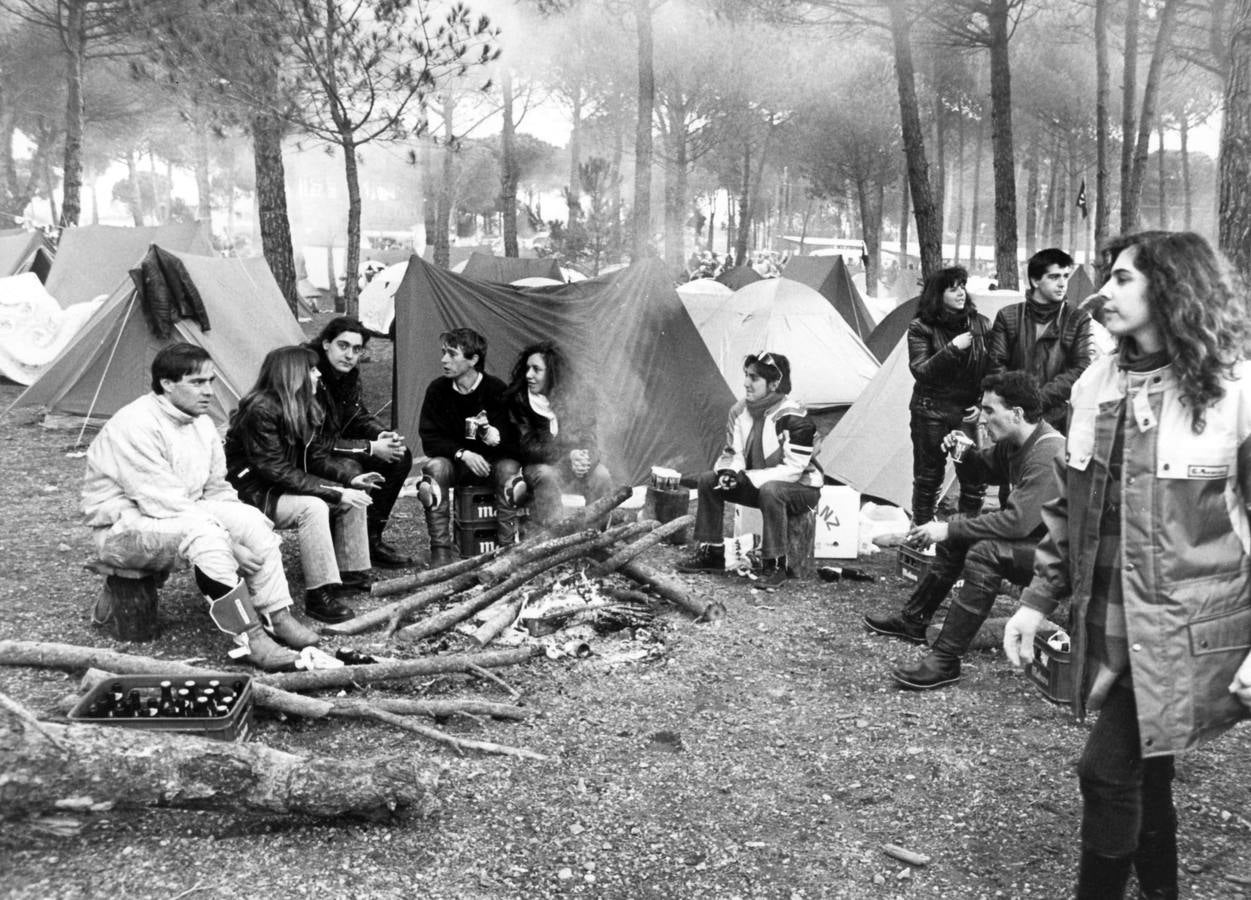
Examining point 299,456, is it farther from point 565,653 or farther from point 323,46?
point 323,46

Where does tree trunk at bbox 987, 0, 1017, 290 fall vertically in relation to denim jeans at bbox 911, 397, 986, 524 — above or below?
above

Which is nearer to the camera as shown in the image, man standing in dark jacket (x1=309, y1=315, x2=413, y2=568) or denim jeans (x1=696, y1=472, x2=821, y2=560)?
denim jeans (x1=696, y1=472, x2=821, y2=560)

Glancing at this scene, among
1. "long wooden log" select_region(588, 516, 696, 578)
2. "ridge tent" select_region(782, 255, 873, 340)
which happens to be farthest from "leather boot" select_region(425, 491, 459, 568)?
"ridge tent" select_region(782, 255, 873, 340)

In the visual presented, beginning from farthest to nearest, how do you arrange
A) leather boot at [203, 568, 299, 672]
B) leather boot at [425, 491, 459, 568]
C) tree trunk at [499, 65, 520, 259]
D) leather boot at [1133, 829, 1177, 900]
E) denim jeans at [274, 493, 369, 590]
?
tree trunk at [499, 65, 520, 259], leather boot at [425, 491, 459, 568], denim jeans at [274, 493, 369, 590], leather boot at [203, 568, 299, 672], leather boot at [1133, 829, 1177, 900]

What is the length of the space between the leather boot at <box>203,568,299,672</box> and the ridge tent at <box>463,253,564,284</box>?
40.0 feet

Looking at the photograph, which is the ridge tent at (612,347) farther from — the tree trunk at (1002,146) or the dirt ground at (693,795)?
the tree trunk at (1002,146)

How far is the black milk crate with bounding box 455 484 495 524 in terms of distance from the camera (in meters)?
5.36

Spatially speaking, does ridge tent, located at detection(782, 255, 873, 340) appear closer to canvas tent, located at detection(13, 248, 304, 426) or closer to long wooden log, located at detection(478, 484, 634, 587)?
canvas tent, located at detection(13, 248, 304, 426)

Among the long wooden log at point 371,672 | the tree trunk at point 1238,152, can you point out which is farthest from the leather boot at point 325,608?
the tree trunk at point 1238,152

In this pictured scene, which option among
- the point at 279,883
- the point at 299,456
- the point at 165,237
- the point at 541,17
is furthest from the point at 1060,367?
the point at 165,237

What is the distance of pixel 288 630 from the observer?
3844 millimetres

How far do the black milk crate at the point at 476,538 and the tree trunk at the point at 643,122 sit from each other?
8.19m

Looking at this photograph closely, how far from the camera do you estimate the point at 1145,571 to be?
188cm

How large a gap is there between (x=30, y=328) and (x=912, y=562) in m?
10.3
